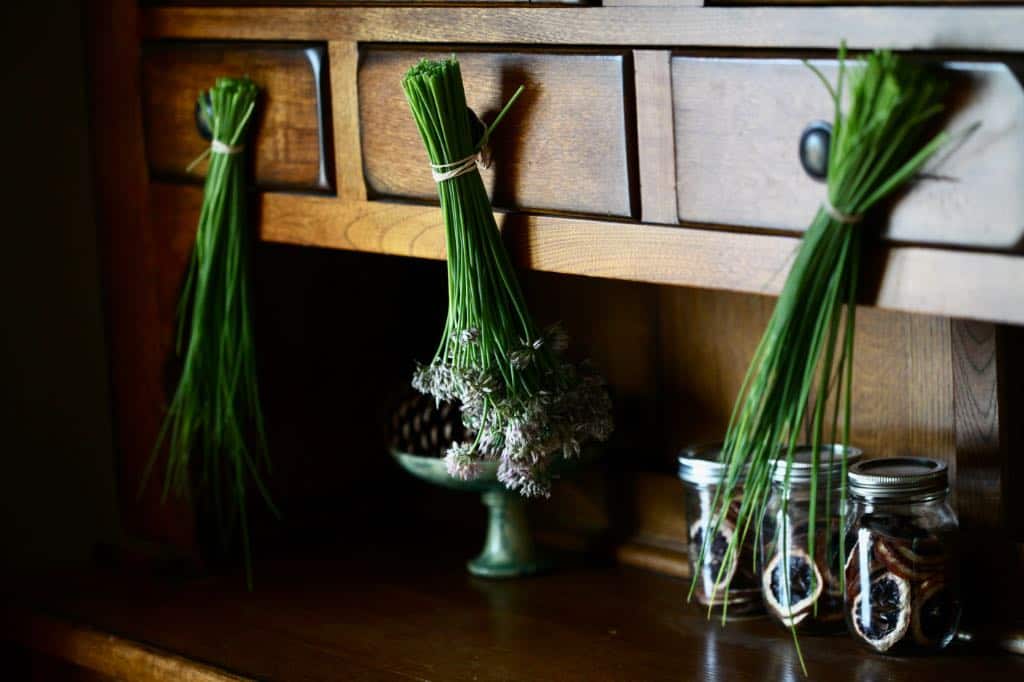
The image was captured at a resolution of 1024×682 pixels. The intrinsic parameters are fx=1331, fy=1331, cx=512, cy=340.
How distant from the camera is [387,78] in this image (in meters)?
1.29

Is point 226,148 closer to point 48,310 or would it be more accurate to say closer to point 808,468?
point 48,310

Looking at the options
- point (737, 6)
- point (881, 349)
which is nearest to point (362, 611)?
point (881, 349)

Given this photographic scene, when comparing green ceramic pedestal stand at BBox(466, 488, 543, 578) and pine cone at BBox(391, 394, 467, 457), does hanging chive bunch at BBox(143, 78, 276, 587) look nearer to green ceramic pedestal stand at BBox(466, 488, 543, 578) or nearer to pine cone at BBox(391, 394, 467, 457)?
pine cone at BBox(391, 394, 467, 457)

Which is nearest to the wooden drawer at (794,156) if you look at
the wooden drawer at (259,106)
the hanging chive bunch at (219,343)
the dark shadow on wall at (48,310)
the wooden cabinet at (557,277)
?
the wooden cabinet at (557,277)

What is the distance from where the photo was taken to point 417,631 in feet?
4.58

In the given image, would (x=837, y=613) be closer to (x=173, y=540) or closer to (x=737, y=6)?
(x=737, y=6)

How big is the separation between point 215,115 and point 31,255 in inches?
17.9

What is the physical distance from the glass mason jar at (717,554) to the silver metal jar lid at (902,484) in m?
0.16

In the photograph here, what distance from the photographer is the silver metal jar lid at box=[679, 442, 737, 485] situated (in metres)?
1.33

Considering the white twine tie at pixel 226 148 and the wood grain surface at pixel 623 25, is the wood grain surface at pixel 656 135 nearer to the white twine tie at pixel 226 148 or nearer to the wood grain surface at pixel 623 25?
the wood grain surface at pixel 623 25

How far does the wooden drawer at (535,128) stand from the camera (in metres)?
1.13

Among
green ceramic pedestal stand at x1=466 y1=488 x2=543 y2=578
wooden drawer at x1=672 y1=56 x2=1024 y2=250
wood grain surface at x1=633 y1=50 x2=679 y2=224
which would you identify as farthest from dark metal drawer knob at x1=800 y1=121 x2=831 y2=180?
green ceramic pedestal stand at x1=466 y1=488 x2=543 y2=578

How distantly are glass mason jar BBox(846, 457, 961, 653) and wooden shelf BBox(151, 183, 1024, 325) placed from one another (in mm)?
261

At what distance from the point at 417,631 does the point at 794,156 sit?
2.18 ft
